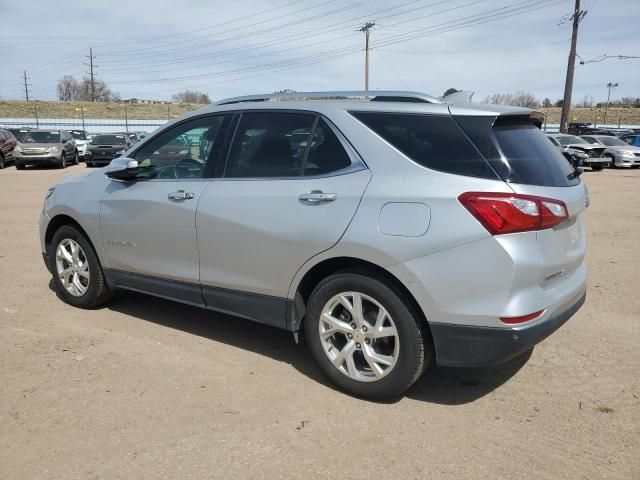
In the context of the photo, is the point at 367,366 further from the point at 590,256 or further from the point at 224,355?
the point at 590,256

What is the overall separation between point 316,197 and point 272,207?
0.35 m

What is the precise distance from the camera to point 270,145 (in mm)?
3713

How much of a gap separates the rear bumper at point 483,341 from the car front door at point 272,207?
0.84 metres

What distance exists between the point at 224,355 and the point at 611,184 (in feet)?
56.0

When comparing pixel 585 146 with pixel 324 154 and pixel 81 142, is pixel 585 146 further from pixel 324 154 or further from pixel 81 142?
pixel 81 142

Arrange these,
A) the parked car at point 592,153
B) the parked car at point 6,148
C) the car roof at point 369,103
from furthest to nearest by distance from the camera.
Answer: the parked car at point 592,153 → the parked car at point 6,148 → the car roof at point 369,103

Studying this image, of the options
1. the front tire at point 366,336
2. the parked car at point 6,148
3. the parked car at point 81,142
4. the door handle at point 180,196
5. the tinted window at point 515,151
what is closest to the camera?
the tinted window at point 515,151

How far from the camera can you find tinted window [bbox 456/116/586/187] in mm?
2955

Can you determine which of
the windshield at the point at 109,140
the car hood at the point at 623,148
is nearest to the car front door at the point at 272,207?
the windshield at the point at 109,140

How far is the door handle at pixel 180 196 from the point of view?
3.93 meters

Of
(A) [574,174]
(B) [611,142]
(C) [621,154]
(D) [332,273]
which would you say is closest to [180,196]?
(D) [332,273]

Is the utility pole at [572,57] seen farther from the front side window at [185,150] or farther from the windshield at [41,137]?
the front side window at [185,150]

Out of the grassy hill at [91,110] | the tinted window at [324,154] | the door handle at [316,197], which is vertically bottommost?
the door handle at [316,197]

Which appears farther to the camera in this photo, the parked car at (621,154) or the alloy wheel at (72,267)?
the parked car at (621,154)
